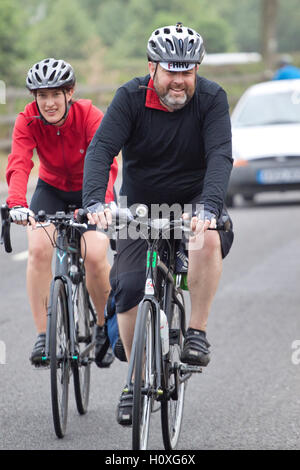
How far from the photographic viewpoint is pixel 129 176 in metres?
5.42

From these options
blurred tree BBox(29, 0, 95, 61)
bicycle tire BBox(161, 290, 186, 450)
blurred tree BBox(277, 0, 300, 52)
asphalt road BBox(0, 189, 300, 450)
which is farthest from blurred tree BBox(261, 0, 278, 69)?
blurred tree BBox(277, 0, 300, 52)

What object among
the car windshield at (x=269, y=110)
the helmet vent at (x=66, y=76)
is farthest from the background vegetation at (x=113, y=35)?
the helmet vent at (x=66, y=76)

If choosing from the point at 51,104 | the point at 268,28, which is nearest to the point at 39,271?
the point at 51,104

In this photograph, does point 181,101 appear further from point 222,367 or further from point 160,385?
point 222,367

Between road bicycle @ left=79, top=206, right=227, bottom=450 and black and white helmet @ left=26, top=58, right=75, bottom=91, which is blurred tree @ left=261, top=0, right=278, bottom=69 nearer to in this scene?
black and white helmet @ left=26, top=58, right=75, bottom=91

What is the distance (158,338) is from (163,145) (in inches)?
36.8

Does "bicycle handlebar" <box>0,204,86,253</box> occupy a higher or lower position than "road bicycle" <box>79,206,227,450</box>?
higher

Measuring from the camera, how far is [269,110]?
1616 cm

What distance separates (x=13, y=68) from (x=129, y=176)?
22.1 meters

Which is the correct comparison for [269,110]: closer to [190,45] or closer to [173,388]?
[190,45]

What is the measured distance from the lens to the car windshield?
52.3 ft

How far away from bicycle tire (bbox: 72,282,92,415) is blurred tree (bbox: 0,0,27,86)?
68.2 ft

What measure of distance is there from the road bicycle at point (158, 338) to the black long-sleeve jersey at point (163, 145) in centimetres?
21

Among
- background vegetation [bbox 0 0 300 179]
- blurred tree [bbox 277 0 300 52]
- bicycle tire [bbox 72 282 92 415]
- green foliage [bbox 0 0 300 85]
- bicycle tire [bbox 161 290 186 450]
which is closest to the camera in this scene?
bicycle tire [bbox 161 290 186 450]
